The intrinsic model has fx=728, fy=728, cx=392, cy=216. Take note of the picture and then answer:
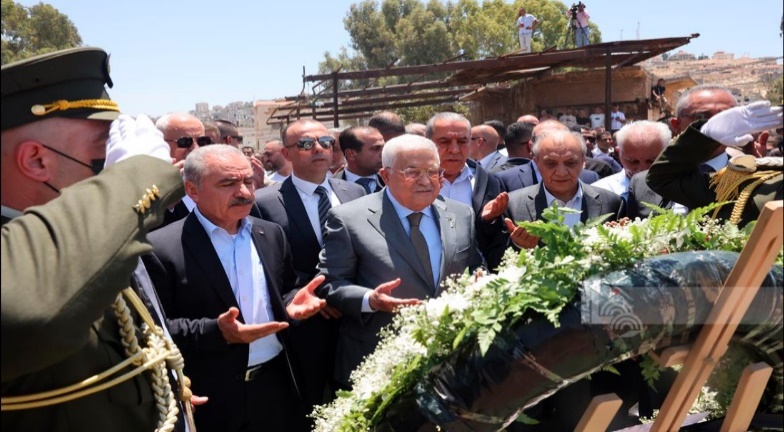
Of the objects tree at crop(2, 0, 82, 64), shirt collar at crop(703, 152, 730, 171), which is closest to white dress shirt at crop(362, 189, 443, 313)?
shirt collar at crop(703, 152, 730, 171)

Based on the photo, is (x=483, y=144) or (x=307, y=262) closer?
(x=307, y=262)

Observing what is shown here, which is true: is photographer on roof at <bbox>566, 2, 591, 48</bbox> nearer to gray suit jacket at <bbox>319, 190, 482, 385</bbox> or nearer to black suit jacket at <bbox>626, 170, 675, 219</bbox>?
black suit jacket at <bbox>626, 170, 675, 219</bbox>

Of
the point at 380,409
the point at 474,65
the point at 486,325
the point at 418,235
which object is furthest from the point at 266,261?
the point at 474,65

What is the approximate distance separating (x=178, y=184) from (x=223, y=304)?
1.90 metres

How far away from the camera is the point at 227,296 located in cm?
373

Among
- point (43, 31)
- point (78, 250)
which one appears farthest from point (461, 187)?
point (43, 31)

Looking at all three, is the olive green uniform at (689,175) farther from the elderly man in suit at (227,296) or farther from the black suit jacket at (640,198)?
the elderly man in suit at (227,296)

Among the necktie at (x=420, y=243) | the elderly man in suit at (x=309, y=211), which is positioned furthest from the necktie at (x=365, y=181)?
the necktie at (x=420, y=243)

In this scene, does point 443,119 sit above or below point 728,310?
above

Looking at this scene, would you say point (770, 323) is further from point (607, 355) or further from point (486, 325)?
point (486, 325)

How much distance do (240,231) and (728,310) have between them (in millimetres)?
2609

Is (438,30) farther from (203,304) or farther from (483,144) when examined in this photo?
(203,304)

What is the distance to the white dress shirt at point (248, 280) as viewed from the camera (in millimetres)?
3814

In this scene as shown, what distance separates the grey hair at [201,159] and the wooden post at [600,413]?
2.44 metres
